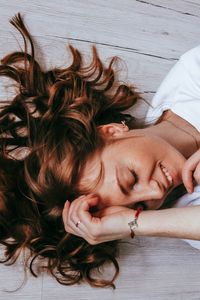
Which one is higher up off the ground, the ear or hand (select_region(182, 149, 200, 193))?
the ear

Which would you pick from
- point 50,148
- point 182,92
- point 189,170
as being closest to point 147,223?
point 189,170

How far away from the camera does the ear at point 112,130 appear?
997 mm

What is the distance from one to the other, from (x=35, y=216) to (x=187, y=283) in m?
0.47

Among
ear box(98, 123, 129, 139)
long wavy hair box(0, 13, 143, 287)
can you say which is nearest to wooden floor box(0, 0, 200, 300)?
long wavy hair box(0, 13, 143, 287)

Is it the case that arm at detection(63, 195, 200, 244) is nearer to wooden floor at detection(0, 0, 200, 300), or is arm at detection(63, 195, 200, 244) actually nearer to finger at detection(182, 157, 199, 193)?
finger at detection(182, 157, 199, 193)

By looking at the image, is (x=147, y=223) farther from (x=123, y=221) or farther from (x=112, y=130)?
(x=112, y=130)

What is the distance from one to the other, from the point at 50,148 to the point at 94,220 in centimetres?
20

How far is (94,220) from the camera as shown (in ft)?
2.97

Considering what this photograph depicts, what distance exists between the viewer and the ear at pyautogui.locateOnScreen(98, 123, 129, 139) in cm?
100

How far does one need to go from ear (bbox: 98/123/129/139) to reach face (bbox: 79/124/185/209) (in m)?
0.01

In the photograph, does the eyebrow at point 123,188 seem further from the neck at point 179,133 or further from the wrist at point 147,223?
the neck at point 179,133

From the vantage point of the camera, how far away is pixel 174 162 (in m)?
0.97

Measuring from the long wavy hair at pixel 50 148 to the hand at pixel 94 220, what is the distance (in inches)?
2.2

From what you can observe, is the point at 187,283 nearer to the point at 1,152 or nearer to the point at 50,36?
the point at 1,152
